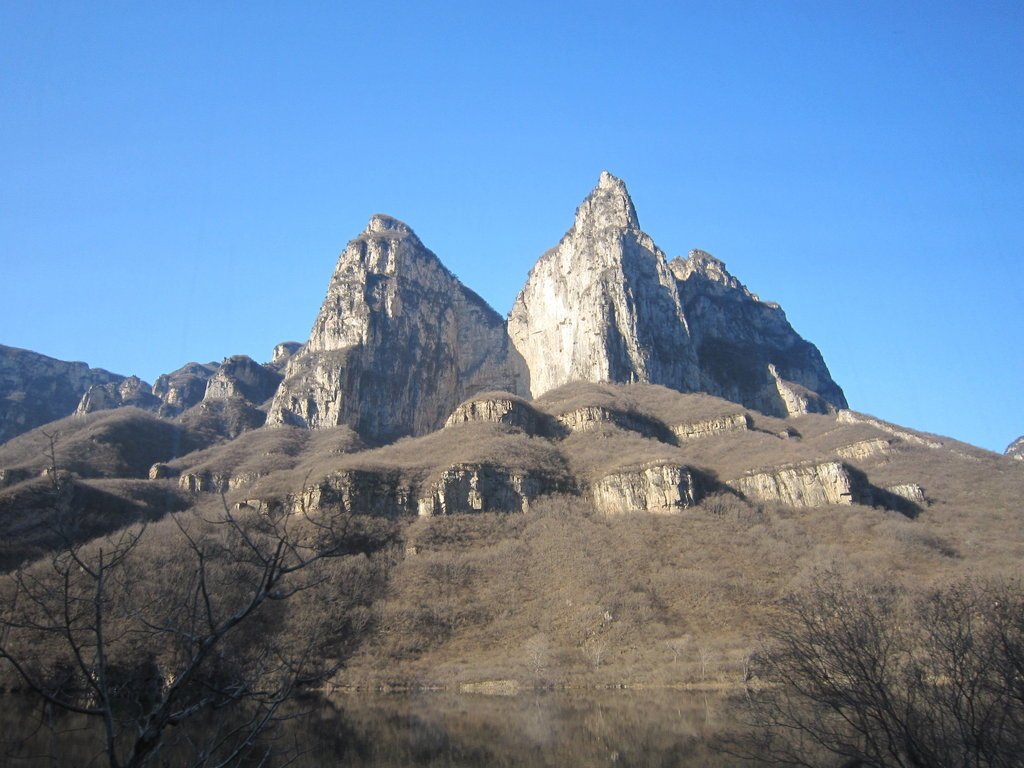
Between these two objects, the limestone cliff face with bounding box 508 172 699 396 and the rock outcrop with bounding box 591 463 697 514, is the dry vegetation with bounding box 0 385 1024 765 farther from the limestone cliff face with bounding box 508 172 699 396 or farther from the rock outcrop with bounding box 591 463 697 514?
the limestone cliff face with bounding box 508 172 699 396

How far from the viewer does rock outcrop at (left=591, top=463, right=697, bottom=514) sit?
321 feet

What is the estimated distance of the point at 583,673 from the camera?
2522 inches

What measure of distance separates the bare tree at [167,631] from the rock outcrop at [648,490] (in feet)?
142

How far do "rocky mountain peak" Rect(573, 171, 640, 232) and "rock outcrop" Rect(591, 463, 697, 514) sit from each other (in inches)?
3735

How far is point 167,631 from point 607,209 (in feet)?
623

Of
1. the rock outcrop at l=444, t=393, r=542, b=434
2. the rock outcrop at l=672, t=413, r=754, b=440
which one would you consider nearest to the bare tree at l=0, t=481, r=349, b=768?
the rock outcrop at l=444, t=393, r=542, b=434

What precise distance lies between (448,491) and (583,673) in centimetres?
4277

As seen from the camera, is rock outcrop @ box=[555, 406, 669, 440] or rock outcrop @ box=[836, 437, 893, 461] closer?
rock outcrop @ box=[836, 437, 893, 461]

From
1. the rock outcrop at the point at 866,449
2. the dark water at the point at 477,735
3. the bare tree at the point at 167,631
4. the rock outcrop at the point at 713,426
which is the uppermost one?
the rock outcrop at the point at 713,426

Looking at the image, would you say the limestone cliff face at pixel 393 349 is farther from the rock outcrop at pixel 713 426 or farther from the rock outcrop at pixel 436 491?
the rock outcrop at pixel 713 426

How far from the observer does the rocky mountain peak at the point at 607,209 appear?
604 ft

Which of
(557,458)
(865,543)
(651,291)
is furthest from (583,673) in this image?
(651,291)

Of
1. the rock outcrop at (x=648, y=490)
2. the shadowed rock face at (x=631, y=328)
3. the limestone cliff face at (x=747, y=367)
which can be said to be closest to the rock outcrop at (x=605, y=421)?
the shadowed rock face at (x=631, y=328)

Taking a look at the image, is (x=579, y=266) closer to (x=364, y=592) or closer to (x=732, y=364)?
(x=732, y=364)
